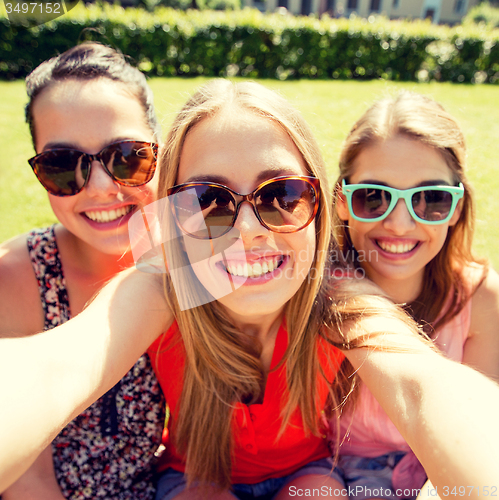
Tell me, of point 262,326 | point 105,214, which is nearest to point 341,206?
point 262,326

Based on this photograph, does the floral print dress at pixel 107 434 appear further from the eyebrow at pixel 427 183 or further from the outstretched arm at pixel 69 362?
the eyebrow at pixel 427 183

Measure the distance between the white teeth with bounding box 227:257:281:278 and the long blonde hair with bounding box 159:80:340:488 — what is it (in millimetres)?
242

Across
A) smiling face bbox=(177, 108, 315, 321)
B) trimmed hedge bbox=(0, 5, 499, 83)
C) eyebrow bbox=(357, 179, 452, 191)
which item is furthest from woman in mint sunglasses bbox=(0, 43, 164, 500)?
trimmed hedge bbox=(0, 5, 499, 83)

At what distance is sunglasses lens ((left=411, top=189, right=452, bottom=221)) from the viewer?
2062 millimetres

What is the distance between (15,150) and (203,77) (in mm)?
6889

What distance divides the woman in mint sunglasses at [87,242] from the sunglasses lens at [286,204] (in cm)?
84

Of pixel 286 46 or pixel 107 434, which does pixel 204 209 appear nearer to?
pixel 107 434

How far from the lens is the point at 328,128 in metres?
6.88

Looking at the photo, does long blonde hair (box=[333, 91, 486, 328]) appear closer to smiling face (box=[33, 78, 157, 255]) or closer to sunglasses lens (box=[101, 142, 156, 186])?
sunglasses lens (box=[101, 142, 156, 186])

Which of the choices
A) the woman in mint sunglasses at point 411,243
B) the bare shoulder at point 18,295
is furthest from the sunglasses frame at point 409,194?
the bare shoulder at point 18,295

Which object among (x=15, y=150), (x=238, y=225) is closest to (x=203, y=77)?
(x=15, y=150)

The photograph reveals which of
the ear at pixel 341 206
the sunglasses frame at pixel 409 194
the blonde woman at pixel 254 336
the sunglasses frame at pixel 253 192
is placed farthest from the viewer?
the ear at pixel 341 206

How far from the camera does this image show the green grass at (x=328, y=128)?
4355 millimetres

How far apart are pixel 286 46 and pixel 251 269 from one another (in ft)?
40.6
